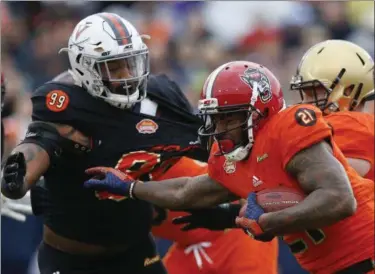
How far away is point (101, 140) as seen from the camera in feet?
14.1

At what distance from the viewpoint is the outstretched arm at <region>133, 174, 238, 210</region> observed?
4020 mm

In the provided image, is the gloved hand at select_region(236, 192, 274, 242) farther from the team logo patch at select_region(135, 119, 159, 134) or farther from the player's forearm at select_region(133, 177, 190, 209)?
the team logo patch at select_region(135, 119, 159, 134)

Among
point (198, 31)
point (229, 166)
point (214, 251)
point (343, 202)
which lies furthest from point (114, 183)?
point (198, 31)

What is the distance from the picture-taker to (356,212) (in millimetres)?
3779

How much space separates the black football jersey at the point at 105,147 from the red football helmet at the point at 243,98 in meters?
0.68

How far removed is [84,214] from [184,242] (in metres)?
0.95

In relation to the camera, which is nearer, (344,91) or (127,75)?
(127,75)

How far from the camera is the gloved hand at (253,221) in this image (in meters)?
3.49

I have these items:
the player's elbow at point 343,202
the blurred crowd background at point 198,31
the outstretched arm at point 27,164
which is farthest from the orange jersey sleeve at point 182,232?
the blurred crowd background at point 198,31

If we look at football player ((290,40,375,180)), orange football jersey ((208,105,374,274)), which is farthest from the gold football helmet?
orange football jersey ((208,105,374,274))

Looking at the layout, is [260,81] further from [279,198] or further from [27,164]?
[27,164]

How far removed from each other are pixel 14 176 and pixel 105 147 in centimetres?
57

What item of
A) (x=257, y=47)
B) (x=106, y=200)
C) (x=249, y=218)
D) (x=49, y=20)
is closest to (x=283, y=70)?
(x=257, y=47)

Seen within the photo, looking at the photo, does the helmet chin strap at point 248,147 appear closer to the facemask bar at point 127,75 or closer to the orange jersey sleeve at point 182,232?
the facemask bar at point 127,75
